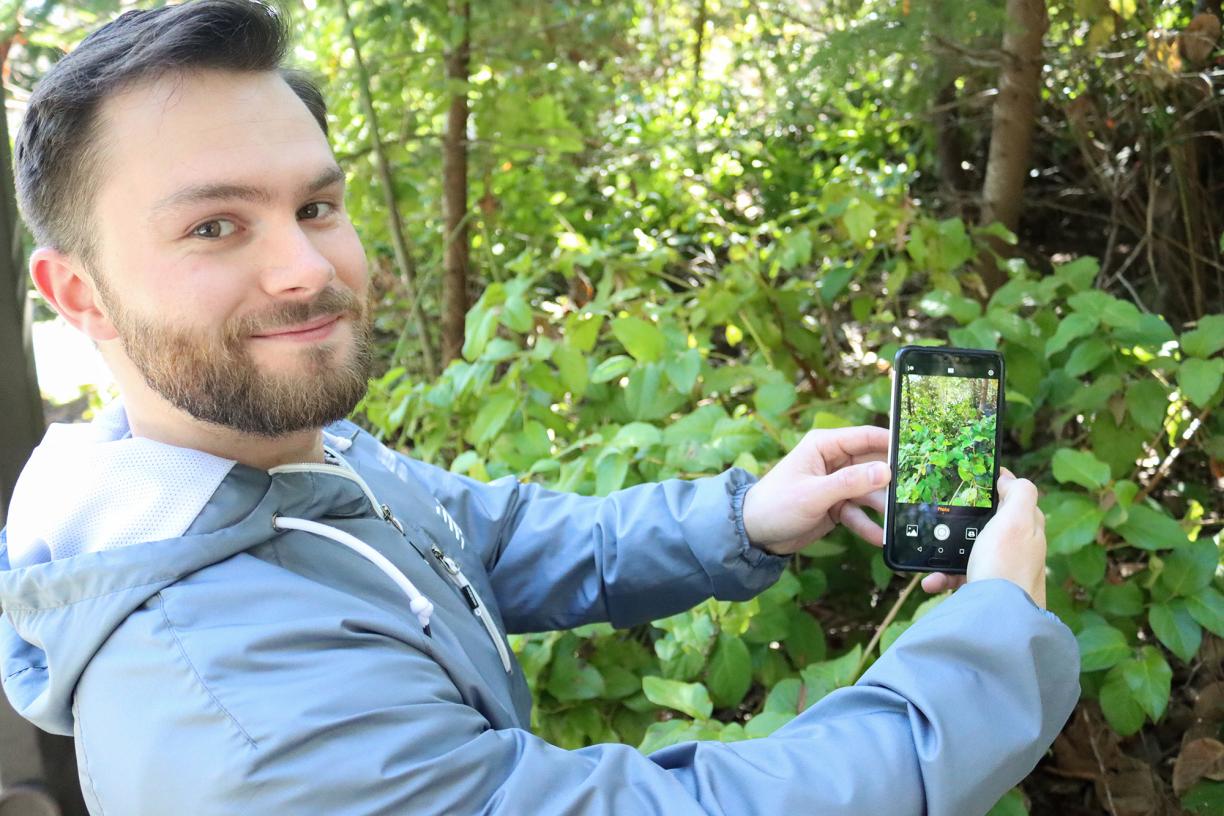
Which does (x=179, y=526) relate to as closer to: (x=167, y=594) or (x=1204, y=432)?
(x=167, y=594)

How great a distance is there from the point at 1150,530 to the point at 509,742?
1382 millimetres

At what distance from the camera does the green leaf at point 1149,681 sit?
1854 millimetres

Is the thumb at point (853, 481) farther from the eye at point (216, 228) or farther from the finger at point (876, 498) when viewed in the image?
the eye at point (216, 228)

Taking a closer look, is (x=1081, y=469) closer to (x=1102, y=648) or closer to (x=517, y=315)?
(x=1102, y=648)

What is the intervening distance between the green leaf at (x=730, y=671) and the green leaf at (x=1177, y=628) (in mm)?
740

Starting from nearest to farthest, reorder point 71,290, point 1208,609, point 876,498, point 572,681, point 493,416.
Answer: point 71,290, point 876,498, point 1208,609, point 572,681, point 493,416

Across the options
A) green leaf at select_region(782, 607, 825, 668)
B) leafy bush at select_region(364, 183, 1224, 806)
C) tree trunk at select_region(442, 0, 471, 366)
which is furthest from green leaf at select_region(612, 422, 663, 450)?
tree trunk at select_region(442, 0, 471, 366)

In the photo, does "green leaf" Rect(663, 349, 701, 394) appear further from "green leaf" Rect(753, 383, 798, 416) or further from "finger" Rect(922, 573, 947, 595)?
"finger" Rect(922, 573, 947, 595)

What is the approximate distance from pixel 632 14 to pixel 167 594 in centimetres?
425

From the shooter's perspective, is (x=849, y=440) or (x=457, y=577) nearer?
(x=457, y=577)

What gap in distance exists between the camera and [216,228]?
1.35 m

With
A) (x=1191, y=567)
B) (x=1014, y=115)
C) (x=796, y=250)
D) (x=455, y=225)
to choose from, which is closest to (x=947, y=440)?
(x=1191, y=567)

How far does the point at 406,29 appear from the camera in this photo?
12.5 ft

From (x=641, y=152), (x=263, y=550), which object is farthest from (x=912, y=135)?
(x=263, y=550)
